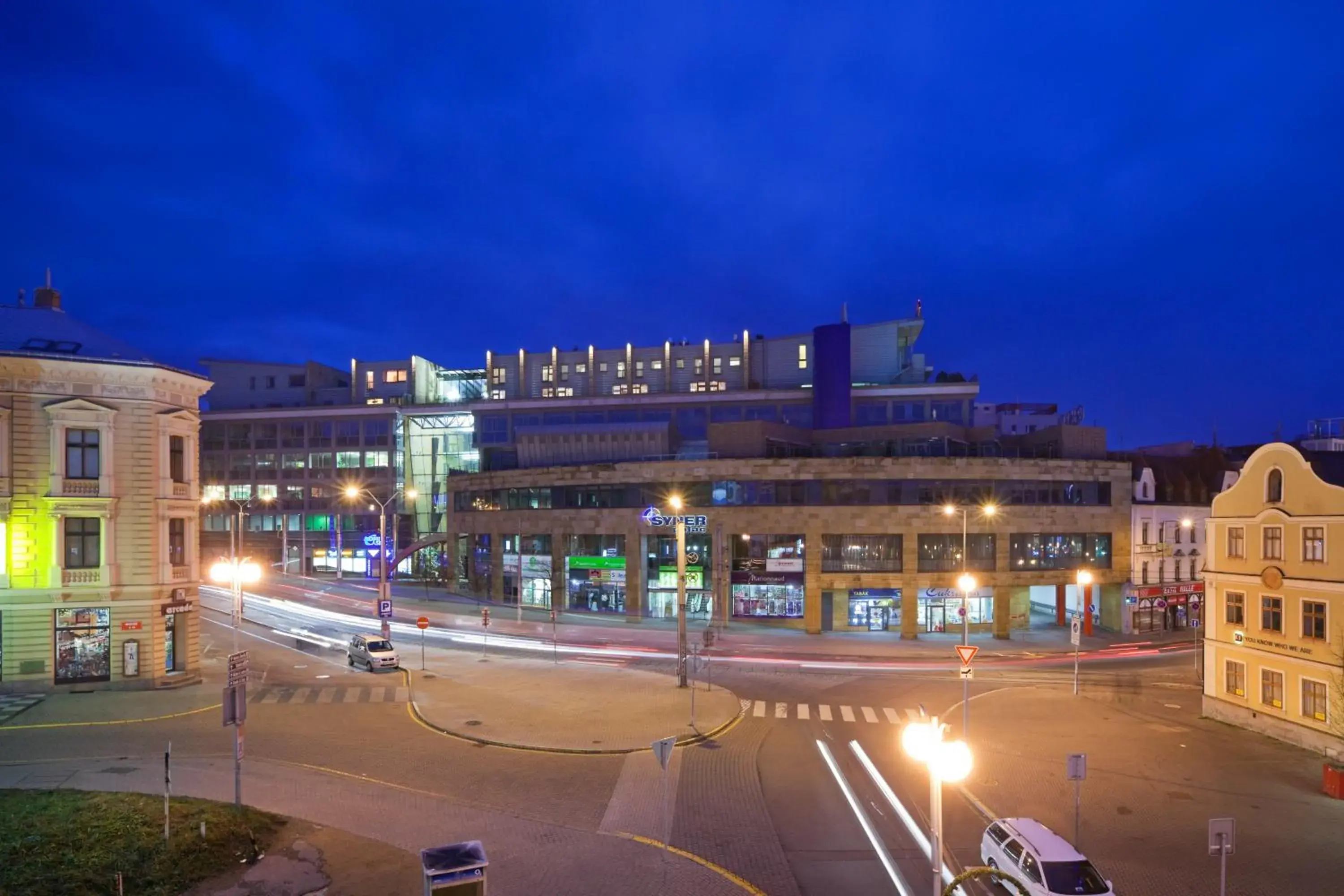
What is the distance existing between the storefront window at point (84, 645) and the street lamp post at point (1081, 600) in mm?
35663

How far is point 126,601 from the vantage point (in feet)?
98.8

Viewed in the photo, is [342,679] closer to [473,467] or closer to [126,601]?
[126,601]

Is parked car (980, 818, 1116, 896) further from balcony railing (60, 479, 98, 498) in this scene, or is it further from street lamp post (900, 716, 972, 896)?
balcony railing (60, 479, 98, 498)

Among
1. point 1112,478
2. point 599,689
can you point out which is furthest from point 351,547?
point 1112,478

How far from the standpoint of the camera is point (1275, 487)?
27.2m

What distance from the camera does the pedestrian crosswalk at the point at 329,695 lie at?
2919 centimetres

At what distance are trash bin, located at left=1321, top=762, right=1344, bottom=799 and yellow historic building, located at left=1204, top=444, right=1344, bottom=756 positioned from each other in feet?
12.0

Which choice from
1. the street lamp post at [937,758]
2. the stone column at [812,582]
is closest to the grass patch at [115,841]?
the street lamp post at [937,758]

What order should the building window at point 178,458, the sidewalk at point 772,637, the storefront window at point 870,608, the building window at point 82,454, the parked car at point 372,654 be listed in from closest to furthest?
the building window at point 82,454, the building window at point 178,458, the parked car at point 372,654, the sidewalk at point 772,637, the storefront window at point 870,608

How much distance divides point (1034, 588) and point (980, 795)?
49.5 metres

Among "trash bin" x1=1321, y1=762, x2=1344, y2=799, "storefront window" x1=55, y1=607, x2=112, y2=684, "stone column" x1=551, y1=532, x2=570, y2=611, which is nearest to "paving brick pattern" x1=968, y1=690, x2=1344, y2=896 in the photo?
"trash bin" x1=1321, y1=762, x2=1344, y2=799

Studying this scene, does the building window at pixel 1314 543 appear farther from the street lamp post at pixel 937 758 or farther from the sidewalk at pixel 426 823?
the sidewalk at pixel 426 823

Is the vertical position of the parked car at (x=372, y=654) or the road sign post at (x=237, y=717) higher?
the road sign post at (x=237, y=717)

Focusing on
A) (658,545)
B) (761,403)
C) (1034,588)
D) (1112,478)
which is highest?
(761,403)
